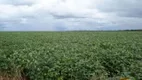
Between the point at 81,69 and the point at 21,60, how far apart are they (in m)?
2.86

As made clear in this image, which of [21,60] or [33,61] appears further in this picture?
[21,60]

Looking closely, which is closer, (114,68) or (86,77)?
(86,77)

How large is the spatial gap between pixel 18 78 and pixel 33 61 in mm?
985

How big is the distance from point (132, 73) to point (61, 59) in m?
2.78

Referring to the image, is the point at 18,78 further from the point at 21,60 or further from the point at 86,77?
the point at 86,77

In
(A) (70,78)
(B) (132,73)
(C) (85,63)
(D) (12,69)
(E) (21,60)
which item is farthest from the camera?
(E) (21,60)

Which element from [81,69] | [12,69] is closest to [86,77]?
[81,69]

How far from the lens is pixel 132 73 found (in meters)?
7.54

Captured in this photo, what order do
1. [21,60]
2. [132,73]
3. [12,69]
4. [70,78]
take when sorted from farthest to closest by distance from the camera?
[21,60]
[12,69]
[70,78]
[132,73]

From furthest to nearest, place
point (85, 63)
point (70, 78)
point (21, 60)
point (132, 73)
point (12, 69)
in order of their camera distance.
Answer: point (21, 60) → point (12, 69) → point (85, 63) → point (70, 78) → point (132, 73)

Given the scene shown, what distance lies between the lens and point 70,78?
802 cm

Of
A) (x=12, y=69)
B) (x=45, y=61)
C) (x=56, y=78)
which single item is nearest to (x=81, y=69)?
(x=56, y=78)

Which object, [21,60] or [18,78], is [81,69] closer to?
[18,78]

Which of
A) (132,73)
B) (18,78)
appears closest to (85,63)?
(132,73)
